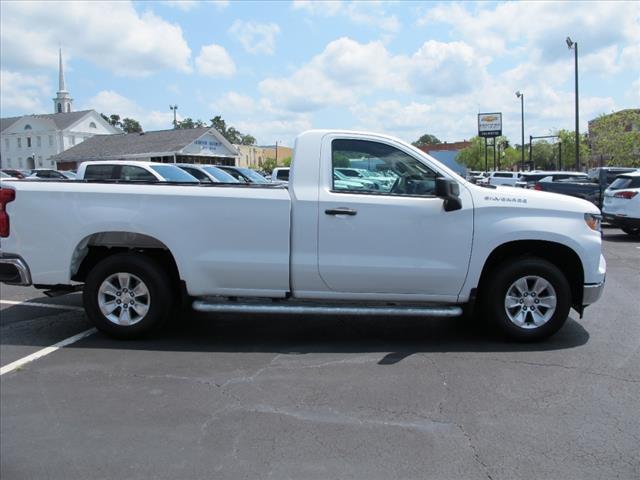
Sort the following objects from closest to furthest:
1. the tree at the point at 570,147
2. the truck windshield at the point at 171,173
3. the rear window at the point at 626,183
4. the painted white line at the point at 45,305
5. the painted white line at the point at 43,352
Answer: the painted white line at the point at 43,352
the painted white line at the point at 45,305
the truck windshield at the point at 171,173
the rear window at the point at 626,183
the tree at the point at 570,147

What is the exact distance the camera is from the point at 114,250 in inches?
235

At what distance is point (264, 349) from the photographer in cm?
556

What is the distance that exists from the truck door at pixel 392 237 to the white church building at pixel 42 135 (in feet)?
244

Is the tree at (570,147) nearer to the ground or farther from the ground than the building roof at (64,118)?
nearer to the ground

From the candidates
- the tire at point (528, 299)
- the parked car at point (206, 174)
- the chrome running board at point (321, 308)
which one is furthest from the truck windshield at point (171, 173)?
the tire at point (528, 299)

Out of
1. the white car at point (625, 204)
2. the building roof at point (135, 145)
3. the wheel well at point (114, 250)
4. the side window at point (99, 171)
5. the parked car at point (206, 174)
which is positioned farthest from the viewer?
the building roof at point (135, 145)

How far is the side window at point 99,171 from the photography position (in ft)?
44.4

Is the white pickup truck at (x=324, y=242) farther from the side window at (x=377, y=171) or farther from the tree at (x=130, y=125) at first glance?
the tree at (x=130, y=125)

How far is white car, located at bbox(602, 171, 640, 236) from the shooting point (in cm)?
1416

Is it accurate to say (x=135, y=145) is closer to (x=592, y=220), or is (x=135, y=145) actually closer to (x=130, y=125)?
(x=592, y=220)

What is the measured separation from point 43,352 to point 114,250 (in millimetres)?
1201

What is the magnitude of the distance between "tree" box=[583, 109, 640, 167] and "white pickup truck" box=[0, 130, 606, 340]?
1628 inches

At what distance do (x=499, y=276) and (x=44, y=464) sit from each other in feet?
13.5

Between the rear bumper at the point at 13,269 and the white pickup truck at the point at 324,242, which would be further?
the rear bumper at the point at 13,269
